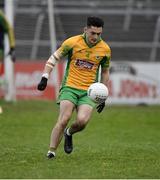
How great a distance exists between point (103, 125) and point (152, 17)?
1336cm

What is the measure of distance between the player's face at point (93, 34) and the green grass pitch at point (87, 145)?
1.77m

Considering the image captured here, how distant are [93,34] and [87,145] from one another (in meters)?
3.30

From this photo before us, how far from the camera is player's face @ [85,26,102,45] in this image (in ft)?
36.0

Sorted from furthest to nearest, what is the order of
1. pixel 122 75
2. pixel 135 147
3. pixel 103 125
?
1. pixel 122 75
2. pixel 103 125
3. pixel 135 147

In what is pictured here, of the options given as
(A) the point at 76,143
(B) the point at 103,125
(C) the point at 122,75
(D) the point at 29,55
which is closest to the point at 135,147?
(A) the point at 76,143

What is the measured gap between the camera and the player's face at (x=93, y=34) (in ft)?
36.0

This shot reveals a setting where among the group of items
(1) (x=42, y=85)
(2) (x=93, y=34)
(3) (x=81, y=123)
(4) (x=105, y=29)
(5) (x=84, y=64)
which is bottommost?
(4) (x=105, y=29)

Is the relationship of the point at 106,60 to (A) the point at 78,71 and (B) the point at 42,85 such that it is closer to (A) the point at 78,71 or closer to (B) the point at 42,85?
(A) the point at 78,71

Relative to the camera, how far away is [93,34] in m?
11.0

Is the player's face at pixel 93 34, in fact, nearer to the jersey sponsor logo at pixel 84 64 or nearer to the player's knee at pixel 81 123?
the jersey sponsor logo at pixel 84 64

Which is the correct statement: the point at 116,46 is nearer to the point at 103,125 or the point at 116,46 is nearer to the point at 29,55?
the point at 29,55

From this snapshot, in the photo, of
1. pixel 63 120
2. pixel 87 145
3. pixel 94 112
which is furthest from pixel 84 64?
pixel 94 112

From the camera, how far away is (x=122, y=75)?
87.6 ft

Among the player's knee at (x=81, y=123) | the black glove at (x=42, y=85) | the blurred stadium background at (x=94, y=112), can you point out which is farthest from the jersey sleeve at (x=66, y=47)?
the blurred stadium background at (x=94, y=112)
